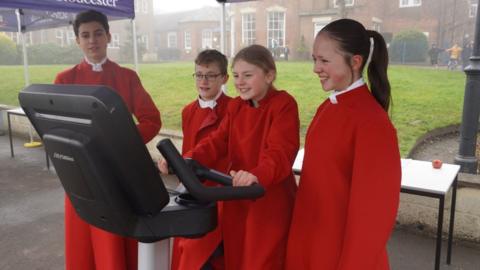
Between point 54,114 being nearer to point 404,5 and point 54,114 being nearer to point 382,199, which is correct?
point 382,199

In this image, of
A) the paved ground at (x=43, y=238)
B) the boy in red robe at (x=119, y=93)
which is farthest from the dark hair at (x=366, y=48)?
the paved ground at (x=43, y=238)

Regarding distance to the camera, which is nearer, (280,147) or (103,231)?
(280,147)

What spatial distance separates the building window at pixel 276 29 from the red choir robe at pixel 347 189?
21301mm

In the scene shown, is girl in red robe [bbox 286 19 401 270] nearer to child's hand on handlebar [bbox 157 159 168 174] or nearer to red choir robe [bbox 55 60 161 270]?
child's hand on handlebar [bbox 157 159 168 174]

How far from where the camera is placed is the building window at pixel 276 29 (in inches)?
890

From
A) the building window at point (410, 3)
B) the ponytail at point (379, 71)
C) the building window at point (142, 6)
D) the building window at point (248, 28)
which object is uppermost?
the building window at point (142, 6)

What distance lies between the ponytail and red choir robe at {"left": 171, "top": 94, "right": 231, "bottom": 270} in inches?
32.7

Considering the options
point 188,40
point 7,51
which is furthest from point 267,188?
point 188,40

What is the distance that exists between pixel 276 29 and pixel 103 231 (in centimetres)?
2171

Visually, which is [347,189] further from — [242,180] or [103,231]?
[103,231]

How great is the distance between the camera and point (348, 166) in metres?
1.52

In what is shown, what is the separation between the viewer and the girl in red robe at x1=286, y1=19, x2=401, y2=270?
1434 millimetres

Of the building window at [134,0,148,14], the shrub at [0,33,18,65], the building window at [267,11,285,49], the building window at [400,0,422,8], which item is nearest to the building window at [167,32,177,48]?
the building window at [134,0,148,14]

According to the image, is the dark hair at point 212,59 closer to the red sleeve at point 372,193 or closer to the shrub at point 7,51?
the red sleeve at point 372,193
